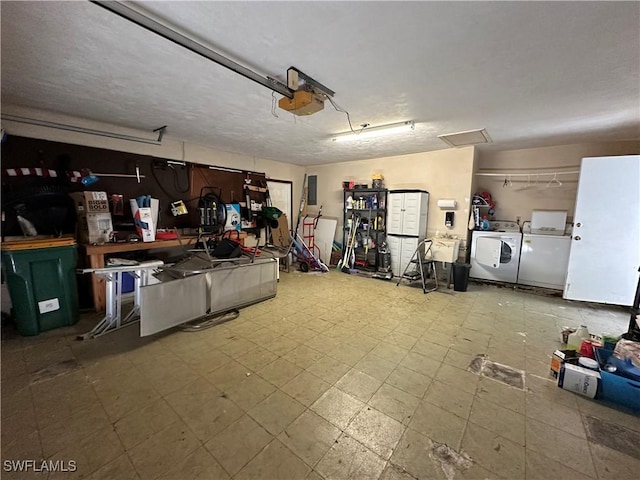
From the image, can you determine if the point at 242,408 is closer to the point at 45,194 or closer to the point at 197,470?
the point at 197,470

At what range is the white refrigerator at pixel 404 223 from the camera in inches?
197

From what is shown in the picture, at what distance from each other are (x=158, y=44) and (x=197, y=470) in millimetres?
2727

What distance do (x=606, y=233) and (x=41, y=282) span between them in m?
7.24

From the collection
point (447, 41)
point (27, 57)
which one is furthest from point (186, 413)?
point (447, 41)

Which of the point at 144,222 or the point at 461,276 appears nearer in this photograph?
the point at 144,222

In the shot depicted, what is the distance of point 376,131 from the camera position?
3.65 m

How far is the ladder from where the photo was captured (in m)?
4.69

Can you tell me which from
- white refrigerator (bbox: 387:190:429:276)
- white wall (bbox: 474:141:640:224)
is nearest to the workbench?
white refrigerator (bbox: 387:190:429:276)

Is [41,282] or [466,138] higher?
[466,138]

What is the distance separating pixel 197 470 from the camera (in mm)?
1410

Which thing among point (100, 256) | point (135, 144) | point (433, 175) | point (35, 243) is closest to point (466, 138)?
point (433, 175)

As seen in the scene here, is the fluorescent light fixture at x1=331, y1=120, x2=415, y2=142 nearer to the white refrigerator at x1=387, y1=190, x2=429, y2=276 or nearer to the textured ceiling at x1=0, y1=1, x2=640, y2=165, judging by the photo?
the textured ceiling at x1=0, y1=1, x2=640, y2=165

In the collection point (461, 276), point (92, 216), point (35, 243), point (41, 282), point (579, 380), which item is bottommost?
point (579, 380)

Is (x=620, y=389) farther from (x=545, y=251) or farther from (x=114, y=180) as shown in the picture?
(x=114, y=180)
